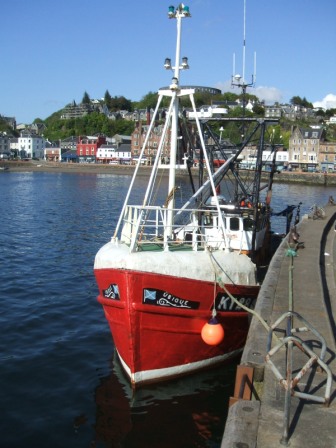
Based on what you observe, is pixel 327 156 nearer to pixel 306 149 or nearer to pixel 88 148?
pixel 306 149

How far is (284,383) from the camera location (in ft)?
18.9

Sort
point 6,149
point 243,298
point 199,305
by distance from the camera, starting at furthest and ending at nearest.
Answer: point 6,149, point 243,298, point 199,305

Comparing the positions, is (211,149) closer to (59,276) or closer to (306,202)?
(59,276)

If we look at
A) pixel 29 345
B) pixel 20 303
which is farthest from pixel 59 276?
pixel 29 345

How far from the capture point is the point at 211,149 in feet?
58.9

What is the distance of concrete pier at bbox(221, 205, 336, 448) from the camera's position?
5562 millimetres

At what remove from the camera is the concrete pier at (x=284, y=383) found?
5562mm

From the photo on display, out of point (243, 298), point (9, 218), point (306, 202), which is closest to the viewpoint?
point (243, 298)

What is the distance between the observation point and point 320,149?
12388cm

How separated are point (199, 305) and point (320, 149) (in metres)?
122

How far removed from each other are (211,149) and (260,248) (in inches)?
167

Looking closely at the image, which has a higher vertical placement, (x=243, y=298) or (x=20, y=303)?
(x=243, y=298)

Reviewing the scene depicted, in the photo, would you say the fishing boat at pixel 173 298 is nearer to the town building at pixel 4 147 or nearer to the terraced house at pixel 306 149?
the terraced house at pixel 306 149

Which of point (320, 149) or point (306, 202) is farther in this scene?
point (320, 149)
